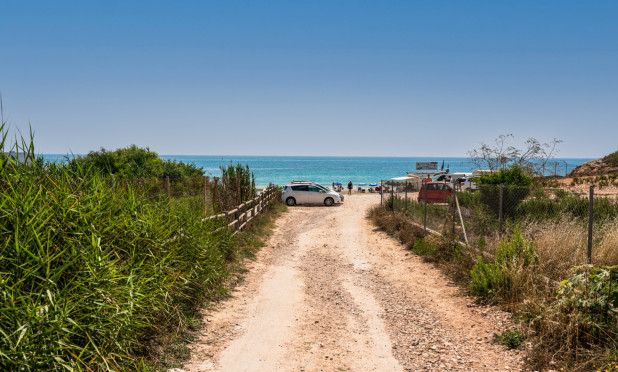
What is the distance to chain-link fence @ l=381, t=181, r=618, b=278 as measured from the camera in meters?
6.77

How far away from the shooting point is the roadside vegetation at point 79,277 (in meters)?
3.55

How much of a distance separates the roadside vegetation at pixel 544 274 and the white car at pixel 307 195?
49.6ft

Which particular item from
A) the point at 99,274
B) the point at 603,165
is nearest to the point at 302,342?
the point at 99,274

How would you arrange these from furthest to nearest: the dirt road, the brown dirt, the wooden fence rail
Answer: the brown dirt → the wooden fence rail → the dirt road

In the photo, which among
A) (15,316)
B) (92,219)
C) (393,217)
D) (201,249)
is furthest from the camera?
(393,217)

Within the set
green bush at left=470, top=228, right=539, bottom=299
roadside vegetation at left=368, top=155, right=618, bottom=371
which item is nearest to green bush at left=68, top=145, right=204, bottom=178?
roadside vegetation at left=368, top=155, right=618, bottom=371

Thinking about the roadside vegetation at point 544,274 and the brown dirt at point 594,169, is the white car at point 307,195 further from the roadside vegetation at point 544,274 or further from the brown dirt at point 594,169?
the brown dirt at point 594,169

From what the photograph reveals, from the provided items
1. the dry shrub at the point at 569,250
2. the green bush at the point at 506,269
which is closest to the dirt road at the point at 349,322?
the green bush at the point at 506,269

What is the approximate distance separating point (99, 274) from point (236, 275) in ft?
18.4

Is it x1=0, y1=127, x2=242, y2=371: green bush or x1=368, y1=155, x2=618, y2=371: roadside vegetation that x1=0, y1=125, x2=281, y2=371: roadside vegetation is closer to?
x1=0, y1=127, x2=242, y2=371: green bush

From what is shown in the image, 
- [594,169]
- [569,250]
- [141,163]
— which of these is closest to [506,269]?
[569,250]

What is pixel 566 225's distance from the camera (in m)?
7.96

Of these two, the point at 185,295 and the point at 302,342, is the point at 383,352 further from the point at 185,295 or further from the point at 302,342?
the point at 185,295

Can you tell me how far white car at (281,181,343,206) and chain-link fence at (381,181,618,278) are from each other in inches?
415
